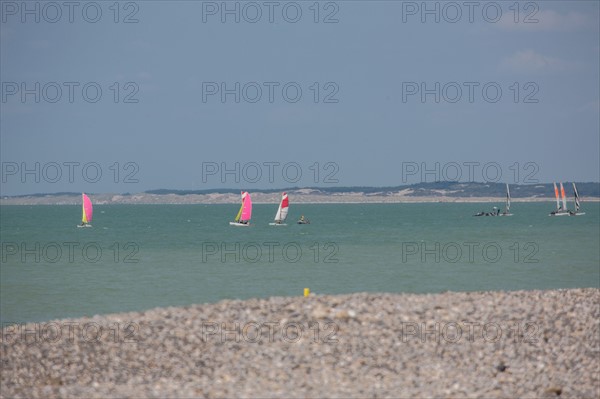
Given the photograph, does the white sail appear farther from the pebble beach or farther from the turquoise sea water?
the pebble beach

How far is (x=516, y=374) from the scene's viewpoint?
1524 cm

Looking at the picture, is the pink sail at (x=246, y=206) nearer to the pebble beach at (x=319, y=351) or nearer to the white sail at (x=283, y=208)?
the white sail at (x=283, y=208)

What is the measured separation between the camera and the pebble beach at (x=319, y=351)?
14.4m

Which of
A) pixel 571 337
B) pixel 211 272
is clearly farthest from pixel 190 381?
pixel 211 272

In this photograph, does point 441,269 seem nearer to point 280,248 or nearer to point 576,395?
point 280,248

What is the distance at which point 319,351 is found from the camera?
1620 centimetres

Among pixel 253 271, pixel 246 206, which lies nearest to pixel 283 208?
pixel 246 206

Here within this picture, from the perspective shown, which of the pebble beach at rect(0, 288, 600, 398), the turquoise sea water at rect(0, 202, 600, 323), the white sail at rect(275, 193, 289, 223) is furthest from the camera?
the white sail at rect(275, 193, 289, 223)

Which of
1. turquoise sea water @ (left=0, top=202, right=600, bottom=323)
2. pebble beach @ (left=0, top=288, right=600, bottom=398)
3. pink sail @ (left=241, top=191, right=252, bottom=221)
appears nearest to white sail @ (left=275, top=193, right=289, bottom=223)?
pink sail @ (left=241, top=191, right=252, bottom=221)

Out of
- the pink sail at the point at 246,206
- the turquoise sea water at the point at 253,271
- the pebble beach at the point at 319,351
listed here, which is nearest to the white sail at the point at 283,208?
the pink sail at the point at 246,206

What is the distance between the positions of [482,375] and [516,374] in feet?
2.14

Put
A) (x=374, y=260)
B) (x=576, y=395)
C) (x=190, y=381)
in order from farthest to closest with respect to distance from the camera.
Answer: (x=374, y=260), (x=190, y=381), (x=576, y=395)

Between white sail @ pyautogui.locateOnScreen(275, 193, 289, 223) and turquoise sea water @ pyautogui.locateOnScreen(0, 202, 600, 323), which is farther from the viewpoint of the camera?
white sail @ pyautogui.locateOnScreen(275, 193, 289, 223)

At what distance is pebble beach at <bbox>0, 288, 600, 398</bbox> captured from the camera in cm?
1442
